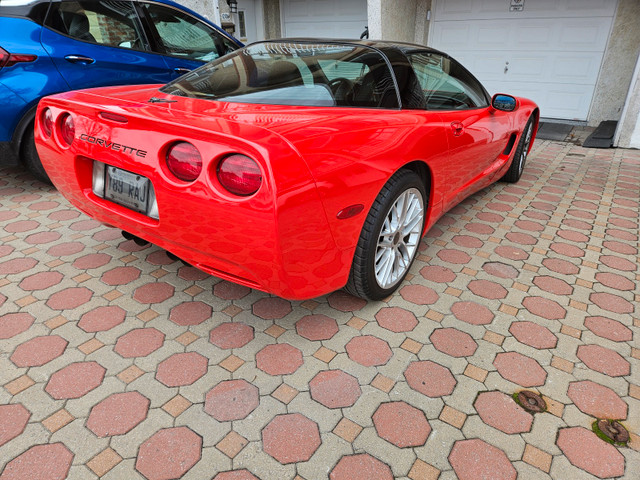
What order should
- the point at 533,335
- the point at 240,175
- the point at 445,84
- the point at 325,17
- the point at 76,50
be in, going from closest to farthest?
the point at 240,175, the point at 533,335, the point at 445,84, the point at 76,50, the point at 325,17

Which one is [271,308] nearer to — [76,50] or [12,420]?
[12,420]

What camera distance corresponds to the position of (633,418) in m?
1.77

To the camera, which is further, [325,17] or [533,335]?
[325,17]

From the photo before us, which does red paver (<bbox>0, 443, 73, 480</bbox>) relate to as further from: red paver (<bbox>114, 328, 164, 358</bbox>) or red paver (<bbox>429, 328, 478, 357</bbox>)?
red paver (<bbox>429, 328, 478, 357</bbox>)

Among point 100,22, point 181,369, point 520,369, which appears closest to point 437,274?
point 520,369

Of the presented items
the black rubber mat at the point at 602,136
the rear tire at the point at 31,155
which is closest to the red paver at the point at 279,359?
the rear tire at the point at 31,155

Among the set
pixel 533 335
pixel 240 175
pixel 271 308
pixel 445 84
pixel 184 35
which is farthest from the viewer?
pixel 184 35

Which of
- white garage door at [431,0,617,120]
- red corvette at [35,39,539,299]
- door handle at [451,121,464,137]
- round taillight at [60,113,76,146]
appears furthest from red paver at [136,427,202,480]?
white garage door at [431,0,617,120]

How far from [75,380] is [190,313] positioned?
629 millimetres

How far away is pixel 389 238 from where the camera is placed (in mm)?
2320

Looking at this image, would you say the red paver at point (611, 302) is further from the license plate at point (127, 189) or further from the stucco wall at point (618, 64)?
the stucco wall at point (618, 64)

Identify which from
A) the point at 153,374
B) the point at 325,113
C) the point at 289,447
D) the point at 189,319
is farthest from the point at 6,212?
the point at 289,447

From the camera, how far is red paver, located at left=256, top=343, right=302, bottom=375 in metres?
1.98

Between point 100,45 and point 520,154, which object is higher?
point 100,45
